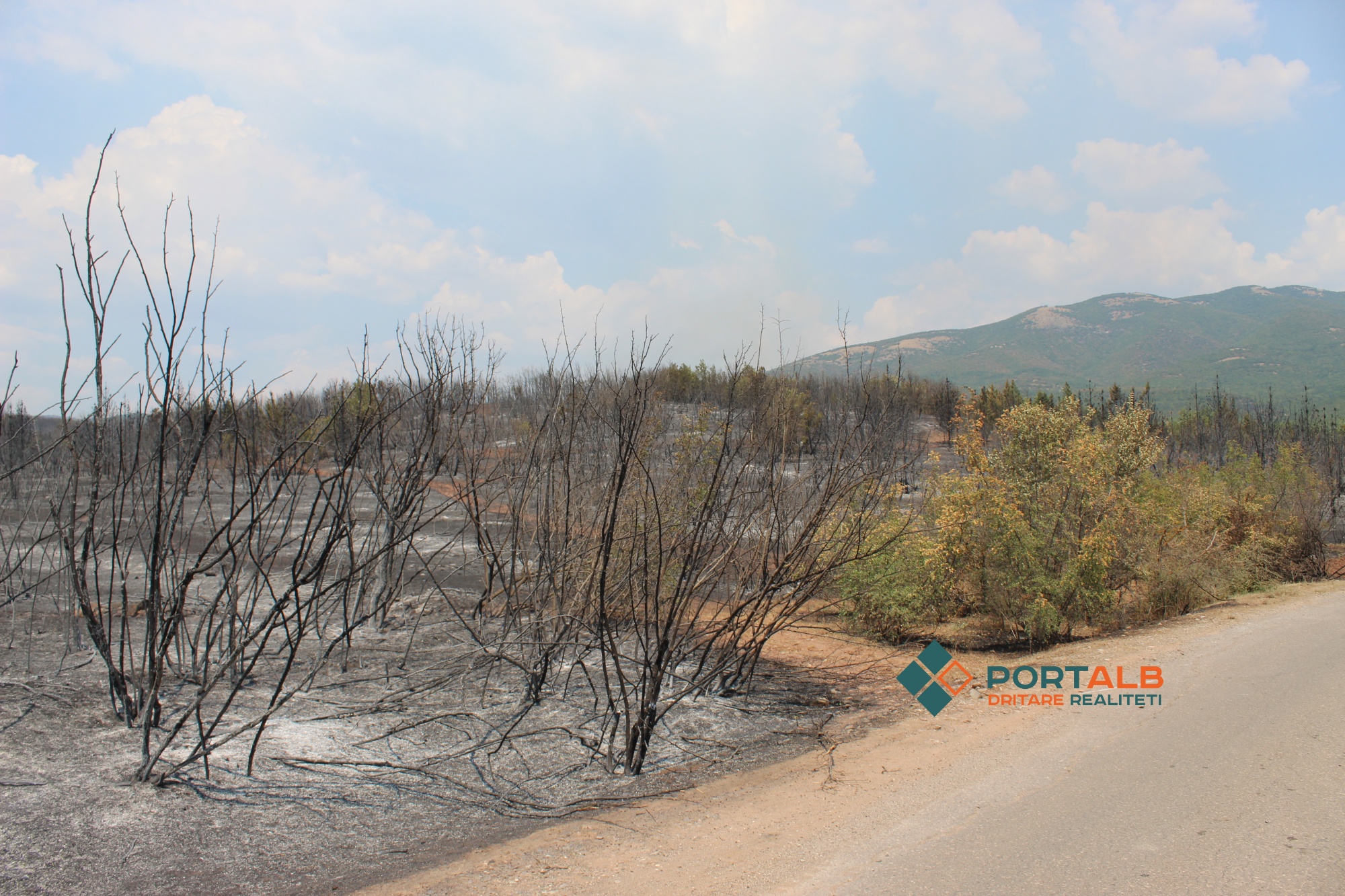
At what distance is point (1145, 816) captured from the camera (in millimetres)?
4871

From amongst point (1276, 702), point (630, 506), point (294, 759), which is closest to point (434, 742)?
point (294, 759)

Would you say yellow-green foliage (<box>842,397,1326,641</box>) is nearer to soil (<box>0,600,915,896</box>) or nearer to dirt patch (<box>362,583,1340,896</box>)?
dirt patch (<box>362,583,1340,896</box>)

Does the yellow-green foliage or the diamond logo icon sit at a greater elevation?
the yellow-green foliage

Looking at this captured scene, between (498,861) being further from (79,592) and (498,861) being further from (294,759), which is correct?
A: (79,592)

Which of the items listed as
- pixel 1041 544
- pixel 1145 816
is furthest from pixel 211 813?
pixel 1041 544

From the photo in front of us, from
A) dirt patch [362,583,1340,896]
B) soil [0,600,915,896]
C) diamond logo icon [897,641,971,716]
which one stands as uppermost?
soil [0,600,915,896]

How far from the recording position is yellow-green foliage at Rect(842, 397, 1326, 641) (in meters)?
12.4

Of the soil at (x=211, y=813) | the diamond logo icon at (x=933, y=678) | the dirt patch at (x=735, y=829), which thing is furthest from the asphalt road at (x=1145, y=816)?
the soil at (x=211, y=813)

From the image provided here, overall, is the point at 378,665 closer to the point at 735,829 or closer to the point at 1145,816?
the point at 735,829

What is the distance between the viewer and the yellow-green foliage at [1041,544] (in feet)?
40.8

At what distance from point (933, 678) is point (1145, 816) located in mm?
5188

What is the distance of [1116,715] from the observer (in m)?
7.39

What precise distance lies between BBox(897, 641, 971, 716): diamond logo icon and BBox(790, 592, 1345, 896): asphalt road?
1770 mm

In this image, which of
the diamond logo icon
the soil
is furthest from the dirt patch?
the diamond logo icon
